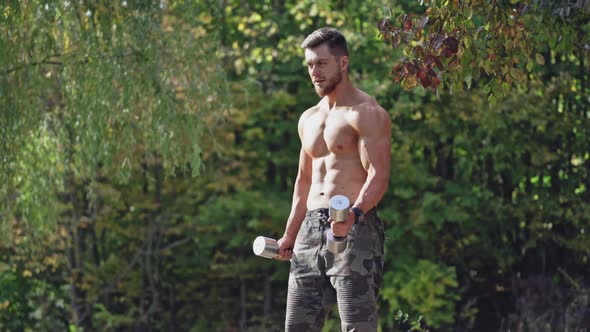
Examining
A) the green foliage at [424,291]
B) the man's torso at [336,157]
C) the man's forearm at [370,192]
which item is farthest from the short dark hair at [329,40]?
the green foliage at [424,291]

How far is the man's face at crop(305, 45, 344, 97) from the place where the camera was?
5.46m

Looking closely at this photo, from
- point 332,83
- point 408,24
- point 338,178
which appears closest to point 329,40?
point 332,83

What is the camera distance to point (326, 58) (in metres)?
5.46

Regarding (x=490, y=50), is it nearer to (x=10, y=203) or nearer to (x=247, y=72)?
(x=10, y=203)

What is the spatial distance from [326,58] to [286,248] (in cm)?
105

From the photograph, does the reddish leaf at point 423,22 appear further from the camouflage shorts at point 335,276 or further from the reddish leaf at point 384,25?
the camouflage shorts at point 335,276

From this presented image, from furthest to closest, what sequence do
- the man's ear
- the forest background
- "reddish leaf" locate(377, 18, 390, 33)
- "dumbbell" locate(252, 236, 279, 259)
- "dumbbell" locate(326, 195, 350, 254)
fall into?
the forest background
"reddish leaf" locate(377, 18, 390, 33)
"dumbbell" locate(252, 236, 279, 259)
the man's ear
"dumbbell" locate(326, 195, 350, 254)

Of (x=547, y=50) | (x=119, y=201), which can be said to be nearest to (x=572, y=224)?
(x=547, y=50)

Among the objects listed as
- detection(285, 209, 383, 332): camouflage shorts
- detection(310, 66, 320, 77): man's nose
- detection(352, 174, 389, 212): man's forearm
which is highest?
detection(310, 66, 320, 77): man's nose

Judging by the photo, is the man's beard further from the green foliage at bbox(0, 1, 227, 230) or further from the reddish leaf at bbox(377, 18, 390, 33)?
the green foliage at bbox(0, 1, 227, 230)

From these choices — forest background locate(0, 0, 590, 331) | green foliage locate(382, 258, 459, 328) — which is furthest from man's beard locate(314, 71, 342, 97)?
green foliage locate(382, 258, 459, 328)

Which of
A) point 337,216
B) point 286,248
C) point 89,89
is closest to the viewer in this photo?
point 337,216

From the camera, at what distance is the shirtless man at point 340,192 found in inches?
210

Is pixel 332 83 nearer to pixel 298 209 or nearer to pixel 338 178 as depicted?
pixel 338 178
